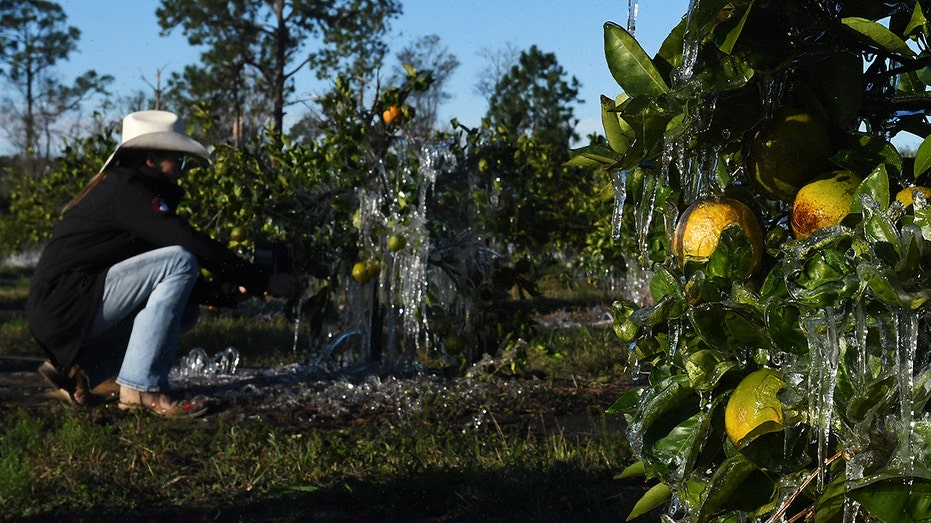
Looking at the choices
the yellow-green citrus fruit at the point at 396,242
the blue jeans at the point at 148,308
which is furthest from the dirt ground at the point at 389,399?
the yellow-green citrus fruit at the point at 396,242

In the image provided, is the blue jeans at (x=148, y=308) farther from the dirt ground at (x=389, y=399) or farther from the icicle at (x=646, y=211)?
the icicle at (x=646, y=211)

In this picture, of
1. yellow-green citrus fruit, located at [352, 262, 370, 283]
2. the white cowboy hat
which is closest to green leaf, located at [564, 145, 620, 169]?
yellow-green citrus fruit, located at [352, 262, 370, 283]

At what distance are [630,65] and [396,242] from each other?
130 inches

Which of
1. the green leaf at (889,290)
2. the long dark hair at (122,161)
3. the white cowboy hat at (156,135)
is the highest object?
the white cowboy hat at (156,135)

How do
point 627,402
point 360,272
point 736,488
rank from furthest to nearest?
1. point 360,272
2. point 627,402
3. point 736,488

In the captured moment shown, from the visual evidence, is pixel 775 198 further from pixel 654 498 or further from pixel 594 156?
pixel 654 498

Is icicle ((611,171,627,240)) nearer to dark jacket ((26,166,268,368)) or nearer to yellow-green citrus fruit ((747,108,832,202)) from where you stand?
yellow-green citrus fruit ((747,108,832,202))

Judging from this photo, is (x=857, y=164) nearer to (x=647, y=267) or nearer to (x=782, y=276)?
(x=782, y=276)

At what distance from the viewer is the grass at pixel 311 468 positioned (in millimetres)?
2939

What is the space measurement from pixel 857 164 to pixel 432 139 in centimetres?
364

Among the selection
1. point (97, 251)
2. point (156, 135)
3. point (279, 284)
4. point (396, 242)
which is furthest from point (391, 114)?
point (97, 251)

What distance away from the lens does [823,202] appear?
121 cm

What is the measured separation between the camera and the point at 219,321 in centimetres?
821

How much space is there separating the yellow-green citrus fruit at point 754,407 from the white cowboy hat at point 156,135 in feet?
12.8
